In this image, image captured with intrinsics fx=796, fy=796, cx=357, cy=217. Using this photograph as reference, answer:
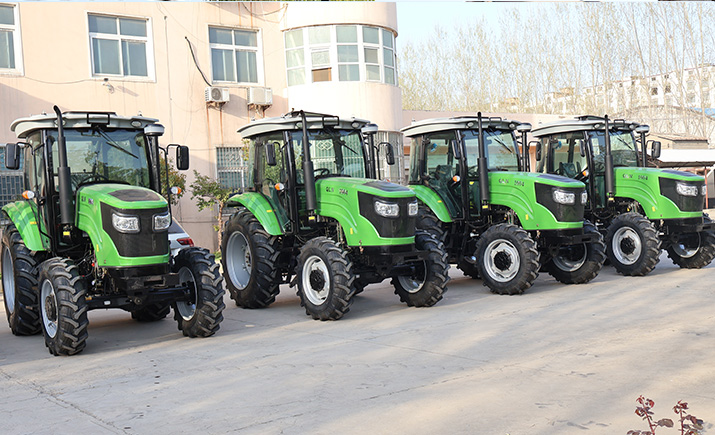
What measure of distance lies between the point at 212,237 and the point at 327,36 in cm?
634

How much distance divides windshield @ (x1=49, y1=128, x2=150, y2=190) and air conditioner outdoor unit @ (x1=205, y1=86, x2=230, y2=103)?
11521 mm

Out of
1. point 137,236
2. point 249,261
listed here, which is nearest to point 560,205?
point 249,261

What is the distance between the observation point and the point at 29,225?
9.18 m

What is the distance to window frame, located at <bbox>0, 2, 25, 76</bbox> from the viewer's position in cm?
1844

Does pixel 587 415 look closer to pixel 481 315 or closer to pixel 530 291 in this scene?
pixel 481 315

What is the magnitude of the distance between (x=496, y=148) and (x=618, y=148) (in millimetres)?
2870

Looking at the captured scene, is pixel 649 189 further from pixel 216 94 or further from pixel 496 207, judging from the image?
pixel 216 94

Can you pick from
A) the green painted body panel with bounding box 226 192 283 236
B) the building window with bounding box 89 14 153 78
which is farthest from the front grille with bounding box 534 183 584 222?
the building window with bounding box 89 14 153 78

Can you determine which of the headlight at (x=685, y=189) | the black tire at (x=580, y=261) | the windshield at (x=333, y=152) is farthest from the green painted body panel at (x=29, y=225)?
the headlight at (x=685, y=189)

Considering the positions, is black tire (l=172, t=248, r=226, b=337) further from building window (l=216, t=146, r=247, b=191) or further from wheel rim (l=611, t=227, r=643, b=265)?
building window (l=216, t=146, r=247, b=191)

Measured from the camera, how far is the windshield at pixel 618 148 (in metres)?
13.7

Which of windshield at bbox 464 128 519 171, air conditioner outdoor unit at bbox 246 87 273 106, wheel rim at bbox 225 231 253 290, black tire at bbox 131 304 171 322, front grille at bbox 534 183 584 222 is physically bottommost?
black tire at bbox 131 304 171 322

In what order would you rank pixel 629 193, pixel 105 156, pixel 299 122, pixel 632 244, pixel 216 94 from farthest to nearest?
1. pixel 216 94
2. pixel 629 193
3. pixel 632 244
4. pixel 299 122
5. pixel 105 156

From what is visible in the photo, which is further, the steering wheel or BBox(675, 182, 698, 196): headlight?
BBox(675, 182, 698, 196): headlight
